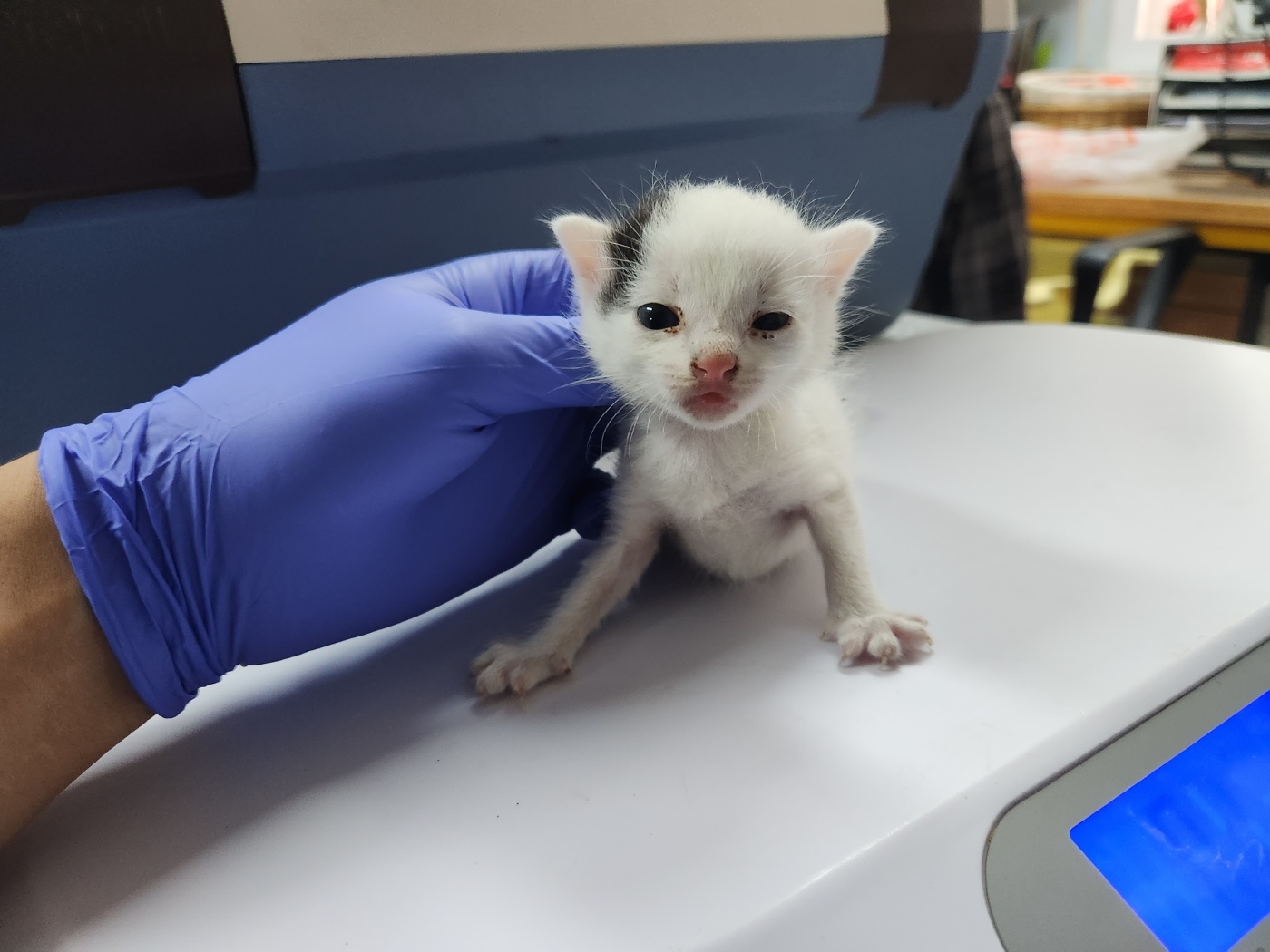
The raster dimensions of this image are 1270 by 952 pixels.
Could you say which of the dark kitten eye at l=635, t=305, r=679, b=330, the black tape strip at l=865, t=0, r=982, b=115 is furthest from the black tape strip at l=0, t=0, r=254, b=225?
the black tape strip at l=865, t=0, r=982, b=115

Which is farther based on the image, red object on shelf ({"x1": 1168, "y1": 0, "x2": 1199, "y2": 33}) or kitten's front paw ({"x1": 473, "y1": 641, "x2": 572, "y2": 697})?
red object on shelf ({"x1": 1168, "y1": 0, "x2": 1199, "y2": 33})

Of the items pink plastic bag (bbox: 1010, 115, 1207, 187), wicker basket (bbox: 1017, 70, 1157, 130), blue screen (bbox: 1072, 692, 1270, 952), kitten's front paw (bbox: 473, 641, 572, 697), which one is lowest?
blue screen (bbox: 1072, 692, 1270, 952)

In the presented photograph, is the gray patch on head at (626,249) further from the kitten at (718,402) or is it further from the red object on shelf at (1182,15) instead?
the red object on shelf at (1182,15)

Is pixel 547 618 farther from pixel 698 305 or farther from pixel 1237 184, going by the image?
pixel 1237 184

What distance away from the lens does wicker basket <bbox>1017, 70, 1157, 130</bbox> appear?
9.45 ft

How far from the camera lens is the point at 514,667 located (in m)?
0.73

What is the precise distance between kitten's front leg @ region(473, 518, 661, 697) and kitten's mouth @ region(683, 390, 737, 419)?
19 centimetres

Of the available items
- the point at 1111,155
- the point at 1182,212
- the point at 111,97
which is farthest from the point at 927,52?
the point at 1111,155

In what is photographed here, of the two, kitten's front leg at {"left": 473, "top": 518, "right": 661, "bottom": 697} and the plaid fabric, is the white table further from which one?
the plaid fabric

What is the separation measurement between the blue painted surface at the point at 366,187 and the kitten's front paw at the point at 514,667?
0.49m

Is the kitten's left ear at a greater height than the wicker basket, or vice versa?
the kitten's left ear

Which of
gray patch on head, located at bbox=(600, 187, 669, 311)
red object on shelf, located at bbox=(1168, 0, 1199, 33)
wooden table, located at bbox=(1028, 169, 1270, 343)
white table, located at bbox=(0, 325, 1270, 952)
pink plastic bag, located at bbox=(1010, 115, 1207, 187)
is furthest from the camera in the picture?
red object on shelf, located at bbox=(1168, 0, 1199, 33)

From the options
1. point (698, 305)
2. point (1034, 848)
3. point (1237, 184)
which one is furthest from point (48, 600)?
point (1237, 184)

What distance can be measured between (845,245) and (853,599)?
326 millimetres
